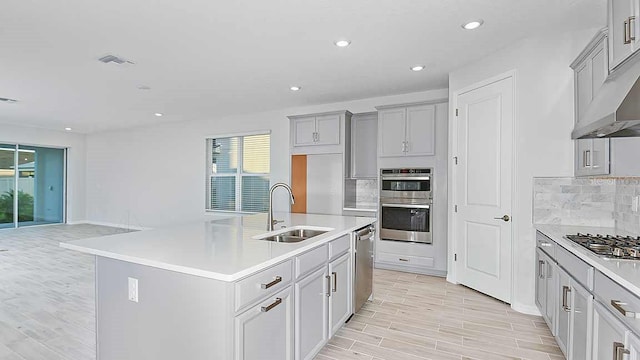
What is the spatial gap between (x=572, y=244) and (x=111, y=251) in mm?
2744

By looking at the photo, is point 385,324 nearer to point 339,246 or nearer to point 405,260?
point 339,246

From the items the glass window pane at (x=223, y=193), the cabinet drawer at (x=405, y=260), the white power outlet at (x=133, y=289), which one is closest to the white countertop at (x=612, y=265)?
the cabinet drawer at (x=405, y=260)

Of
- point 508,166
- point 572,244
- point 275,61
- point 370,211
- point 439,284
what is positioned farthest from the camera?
point 370,211

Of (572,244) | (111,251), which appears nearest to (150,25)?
(111,251)

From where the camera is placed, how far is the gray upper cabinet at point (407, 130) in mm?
4258

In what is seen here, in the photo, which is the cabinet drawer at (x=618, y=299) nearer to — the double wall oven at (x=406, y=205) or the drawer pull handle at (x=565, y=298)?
the drawer pull handle at (x=565, y=298)

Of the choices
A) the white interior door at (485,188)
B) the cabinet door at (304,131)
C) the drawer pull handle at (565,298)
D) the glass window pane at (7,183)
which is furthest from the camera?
the glass window pane at (7,183)

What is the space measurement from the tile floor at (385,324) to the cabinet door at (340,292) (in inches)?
6.4

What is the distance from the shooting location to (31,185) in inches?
319

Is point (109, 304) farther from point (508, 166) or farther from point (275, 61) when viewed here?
point (508, 166)

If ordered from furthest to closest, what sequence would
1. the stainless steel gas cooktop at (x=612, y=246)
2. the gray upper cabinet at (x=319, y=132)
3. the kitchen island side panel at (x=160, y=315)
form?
the gray upper cabinet at (x=319, y=132)
the stainless steel gas cooktop at (x=612, y=246)
the kitchen island side panel at (x=160, y=315)

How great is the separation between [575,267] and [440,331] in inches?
46.3

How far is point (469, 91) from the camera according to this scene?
11.9 feet

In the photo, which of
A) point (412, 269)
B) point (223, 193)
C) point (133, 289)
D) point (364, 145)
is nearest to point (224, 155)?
point (223, 193)
